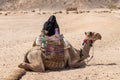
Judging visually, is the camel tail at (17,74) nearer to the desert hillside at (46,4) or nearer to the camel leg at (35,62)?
the camel leg at (35,62)

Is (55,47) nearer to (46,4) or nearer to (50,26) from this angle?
(50,26)

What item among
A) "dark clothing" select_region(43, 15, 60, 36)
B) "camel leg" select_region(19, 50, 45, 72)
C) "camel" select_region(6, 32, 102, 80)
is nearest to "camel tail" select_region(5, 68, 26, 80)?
"camel" select_region(6, 32, 102, 80)

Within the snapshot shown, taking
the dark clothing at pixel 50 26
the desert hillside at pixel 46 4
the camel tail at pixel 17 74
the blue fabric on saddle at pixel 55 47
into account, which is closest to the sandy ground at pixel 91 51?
the camel tail at pixel 17 74

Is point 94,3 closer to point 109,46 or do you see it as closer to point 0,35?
point 0,35

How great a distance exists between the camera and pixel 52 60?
12344mm

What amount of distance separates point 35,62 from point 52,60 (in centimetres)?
55

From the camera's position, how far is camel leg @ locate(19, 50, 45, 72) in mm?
12000

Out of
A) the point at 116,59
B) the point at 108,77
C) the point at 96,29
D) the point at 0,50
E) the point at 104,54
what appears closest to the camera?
the point at 108,77

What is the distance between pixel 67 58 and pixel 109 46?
5.82 meters

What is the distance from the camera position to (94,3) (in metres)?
74.1

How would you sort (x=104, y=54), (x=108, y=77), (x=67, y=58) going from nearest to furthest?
(x=108, y=77)
(x=67, y=58)
(x=104, y=54)

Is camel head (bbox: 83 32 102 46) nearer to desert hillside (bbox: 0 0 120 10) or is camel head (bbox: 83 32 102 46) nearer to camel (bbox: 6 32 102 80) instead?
camel (bbox: 6 32 102 80)

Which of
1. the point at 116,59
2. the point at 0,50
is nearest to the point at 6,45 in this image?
the point at 0,50

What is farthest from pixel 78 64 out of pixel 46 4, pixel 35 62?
pixel 46 4
